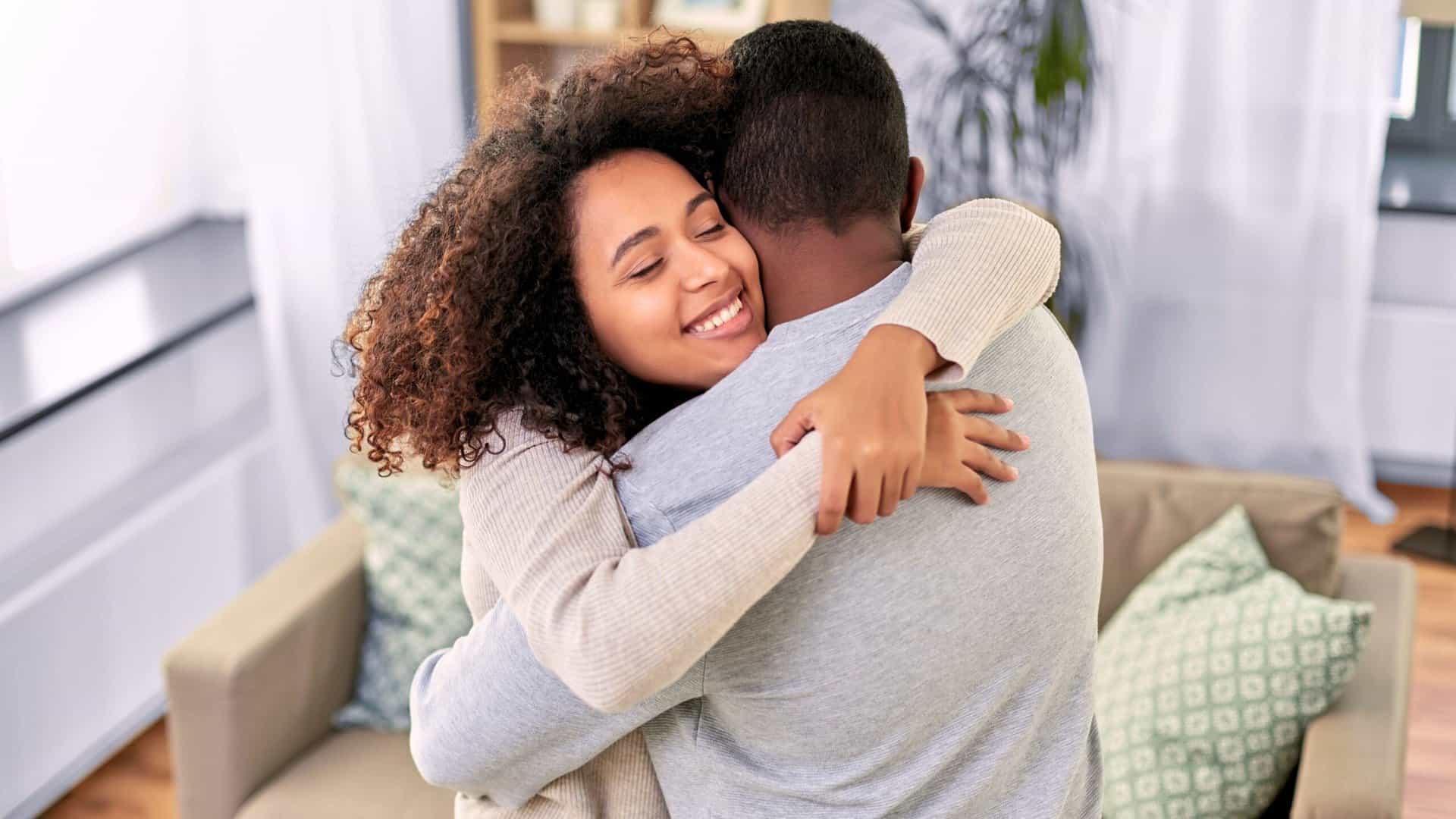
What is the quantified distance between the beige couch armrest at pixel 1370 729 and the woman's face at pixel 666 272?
45.4 inches

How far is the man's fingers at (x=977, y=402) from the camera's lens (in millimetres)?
1011

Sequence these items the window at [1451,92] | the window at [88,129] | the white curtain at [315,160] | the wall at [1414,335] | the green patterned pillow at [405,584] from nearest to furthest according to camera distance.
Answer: the green patterned pillow at [405,584], the window at [88,129], the white curtain at [315,160], the wall at [1414,335], the window at [1451,92]

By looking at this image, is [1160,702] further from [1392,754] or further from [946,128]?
[946,128]

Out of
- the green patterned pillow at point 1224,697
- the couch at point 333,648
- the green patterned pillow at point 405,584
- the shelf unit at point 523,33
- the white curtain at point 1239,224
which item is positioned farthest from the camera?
the white curtain at point 1239,224

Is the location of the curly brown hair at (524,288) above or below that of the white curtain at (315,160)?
above

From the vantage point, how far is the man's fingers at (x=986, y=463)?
96 centimetres

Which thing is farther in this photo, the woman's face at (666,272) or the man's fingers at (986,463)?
the woman's face at (666,272)

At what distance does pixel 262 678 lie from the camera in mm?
2373

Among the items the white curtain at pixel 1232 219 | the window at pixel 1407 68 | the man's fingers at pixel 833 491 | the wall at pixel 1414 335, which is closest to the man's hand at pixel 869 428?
the man's fingers at pixel 833 491

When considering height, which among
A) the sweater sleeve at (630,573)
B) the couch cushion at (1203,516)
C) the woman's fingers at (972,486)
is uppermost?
the woman's fingers at (972,486)

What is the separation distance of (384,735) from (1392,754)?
5.17 ft

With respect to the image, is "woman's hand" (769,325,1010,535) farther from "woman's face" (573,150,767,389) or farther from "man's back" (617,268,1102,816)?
"woman's face" (573,150,767,389)

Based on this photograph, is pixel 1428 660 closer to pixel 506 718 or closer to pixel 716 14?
pixel 716 14

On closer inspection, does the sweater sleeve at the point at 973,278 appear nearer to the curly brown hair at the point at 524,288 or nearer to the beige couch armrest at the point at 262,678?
the curly brown hair at the point at 524,288
